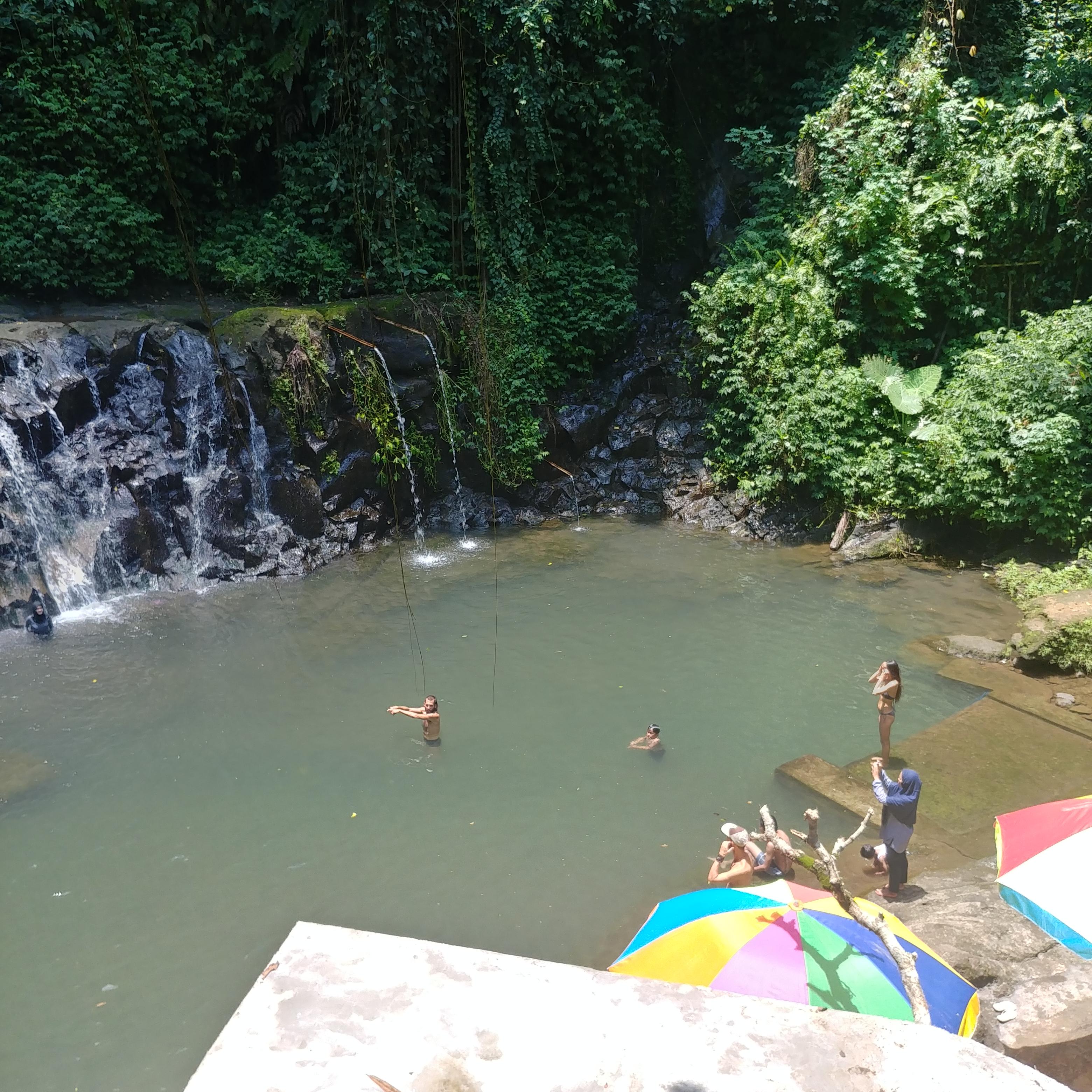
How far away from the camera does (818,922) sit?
3926 mm

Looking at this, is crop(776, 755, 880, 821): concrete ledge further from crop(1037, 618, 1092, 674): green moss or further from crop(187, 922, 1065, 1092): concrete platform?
crop(187, 922, 1065, 1092): concrete platform

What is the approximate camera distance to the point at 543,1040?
5.90 feet

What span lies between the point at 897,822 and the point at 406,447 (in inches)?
374

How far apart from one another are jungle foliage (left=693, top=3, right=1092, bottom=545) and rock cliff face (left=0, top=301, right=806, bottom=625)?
4.78 ft

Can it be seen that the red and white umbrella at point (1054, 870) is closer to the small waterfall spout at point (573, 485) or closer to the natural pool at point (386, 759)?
the natural pool at point (386, 759)

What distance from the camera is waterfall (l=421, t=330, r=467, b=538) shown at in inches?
522

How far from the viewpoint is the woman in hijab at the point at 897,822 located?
568cm

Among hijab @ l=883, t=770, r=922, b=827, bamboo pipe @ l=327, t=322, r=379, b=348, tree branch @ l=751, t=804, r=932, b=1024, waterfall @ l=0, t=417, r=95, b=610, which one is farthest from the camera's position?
bamboo pipe @ l=327, t=322, r=379, b=348

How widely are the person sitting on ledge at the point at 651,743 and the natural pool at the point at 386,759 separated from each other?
11 cm

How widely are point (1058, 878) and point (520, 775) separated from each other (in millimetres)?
4147

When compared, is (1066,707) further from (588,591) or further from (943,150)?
(943,150)

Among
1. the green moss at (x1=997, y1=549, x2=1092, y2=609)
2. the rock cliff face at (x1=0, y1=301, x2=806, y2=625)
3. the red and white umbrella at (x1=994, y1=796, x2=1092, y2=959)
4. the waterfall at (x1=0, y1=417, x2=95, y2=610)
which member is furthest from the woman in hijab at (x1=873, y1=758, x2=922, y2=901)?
the waterfall at (x1=0, y1=417, x2=95, y2=610)

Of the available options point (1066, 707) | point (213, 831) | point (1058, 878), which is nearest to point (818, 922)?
point (1058, 878)

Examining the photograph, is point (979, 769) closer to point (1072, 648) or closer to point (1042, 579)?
point (1072, 648)
